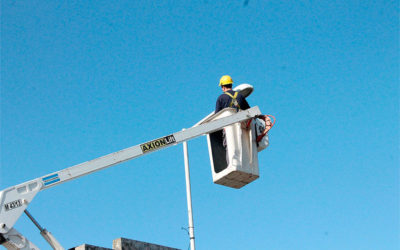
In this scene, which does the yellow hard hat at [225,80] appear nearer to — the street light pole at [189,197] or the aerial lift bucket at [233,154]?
the aerial lift bucket at [233,154]

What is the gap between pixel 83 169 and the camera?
11.5 m

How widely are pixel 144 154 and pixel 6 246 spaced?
3013mm

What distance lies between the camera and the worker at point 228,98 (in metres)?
13.4

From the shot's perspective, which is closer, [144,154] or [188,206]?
[144,154]

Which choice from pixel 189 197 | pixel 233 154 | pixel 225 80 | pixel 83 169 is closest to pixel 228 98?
pixel 225 80

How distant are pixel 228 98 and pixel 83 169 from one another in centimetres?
366

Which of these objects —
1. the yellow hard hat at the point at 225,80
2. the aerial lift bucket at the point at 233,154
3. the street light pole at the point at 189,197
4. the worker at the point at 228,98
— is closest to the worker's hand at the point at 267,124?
the aerial lift bucket at the point at 233,154

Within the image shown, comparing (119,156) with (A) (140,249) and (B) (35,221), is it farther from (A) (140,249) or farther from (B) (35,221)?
(A) (140,249)

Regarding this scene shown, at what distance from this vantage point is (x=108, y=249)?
42.5 feet

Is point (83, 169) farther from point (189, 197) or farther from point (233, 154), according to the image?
point (189, 197)

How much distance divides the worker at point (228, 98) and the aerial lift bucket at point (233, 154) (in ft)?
1.10

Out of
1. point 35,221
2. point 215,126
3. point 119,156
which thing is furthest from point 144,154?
point 35,221

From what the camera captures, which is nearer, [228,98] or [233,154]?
[233,154]

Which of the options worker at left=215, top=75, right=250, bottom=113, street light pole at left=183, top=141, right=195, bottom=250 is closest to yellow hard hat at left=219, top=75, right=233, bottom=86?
worker at left=215, top=75, right=250, bottom=113
